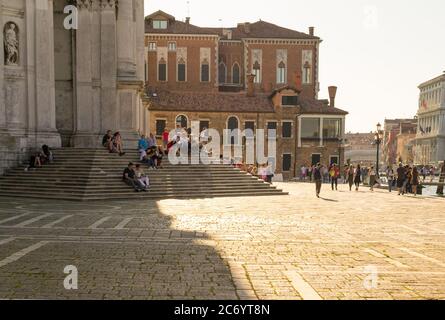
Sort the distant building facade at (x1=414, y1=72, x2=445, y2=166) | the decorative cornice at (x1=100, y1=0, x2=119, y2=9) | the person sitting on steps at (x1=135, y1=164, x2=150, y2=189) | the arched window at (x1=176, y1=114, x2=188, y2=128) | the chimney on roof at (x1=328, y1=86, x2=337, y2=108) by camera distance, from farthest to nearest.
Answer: the distant building facade at (x1=414, y1=72, x2=445, y2=166) → the chimney on roof at (x1=328, y1=86, x2=337, y2=108) → the arched window at (x1=176, y1=114, x2=188, y2=128) → the decorative cornice at (x1=100, y1=0, x2=119, y2=9) → the person sitting on steps at (x1=135, y1=164, x2=150, y2=189)

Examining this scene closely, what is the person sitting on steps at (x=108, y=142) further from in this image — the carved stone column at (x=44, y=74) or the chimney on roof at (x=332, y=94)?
the chimney on roof at (x=332, y=94)

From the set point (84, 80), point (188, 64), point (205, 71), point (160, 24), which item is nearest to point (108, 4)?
point (84, 80)

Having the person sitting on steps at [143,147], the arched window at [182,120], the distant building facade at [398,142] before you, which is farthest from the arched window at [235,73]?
the distant building facade at [398,142]

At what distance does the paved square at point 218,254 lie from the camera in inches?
235

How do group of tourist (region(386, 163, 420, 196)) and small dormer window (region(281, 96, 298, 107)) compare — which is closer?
group of tourist (region(386, 163, 420, 196))

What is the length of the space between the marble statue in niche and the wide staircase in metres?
5.18

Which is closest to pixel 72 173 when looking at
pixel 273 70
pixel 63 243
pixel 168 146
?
pixel 168 146

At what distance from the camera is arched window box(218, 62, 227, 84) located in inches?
2442

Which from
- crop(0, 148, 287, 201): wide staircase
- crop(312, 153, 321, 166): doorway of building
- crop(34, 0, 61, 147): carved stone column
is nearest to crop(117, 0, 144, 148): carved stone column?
crop(0, 148, 287, 201): wide staircase

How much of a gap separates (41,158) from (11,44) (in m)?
6.25

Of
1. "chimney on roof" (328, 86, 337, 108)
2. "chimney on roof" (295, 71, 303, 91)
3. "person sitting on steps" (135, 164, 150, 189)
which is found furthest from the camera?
"chimney on roof" (295, 71, 303, 91)

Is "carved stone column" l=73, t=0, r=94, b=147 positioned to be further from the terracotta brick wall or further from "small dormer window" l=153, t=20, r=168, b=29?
"small dormer window" l=153, t=20, r=168, b=29

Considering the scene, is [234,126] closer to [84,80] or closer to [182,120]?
[182,120]
